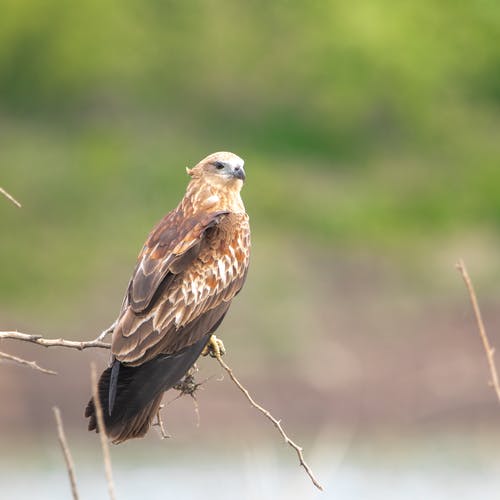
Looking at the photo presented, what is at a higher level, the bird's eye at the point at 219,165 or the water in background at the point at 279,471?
the bird's eye at the point at 219,165

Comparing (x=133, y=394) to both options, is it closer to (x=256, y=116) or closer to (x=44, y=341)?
(x=44, y=341)

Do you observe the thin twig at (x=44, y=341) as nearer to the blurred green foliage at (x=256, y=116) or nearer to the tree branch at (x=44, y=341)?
the tree branch at (x=44, y=341)

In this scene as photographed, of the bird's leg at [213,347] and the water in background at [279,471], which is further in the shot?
the water in background at [279,471]

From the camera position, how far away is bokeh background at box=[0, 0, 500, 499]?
65.7 feet

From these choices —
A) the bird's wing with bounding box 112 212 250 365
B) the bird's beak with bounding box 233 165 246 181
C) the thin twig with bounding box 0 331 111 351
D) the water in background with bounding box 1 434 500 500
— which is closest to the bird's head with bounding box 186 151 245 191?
the bird's beak with bounding box 233 165 246 181

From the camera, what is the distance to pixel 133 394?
7387 millimetres

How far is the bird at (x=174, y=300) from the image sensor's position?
7379 mm

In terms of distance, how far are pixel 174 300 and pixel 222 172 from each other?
1049 millimetres

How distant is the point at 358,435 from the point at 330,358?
41.8 inches

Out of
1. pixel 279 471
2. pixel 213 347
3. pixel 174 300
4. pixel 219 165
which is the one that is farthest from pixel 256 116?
pixel 174 300

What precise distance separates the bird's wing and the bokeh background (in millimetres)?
5368

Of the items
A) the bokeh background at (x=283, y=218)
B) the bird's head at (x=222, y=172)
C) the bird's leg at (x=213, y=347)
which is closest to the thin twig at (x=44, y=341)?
the bird's leg at (x=213, y=347)

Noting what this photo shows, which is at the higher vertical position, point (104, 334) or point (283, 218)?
point (104, 334)

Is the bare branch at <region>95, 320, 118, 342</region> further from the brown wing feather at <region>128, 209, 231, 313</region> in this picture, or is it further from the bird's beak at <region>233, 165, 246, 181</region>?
the bird's beak at <region>233, 165, 246, 181</region>
